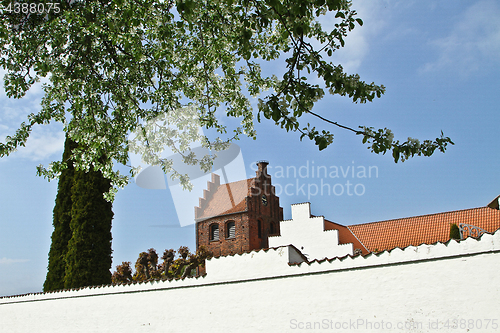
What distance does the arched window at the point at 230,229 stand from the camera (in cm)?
3250

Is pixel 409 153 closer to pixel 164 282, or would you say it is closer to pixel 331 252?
pixel 164 282

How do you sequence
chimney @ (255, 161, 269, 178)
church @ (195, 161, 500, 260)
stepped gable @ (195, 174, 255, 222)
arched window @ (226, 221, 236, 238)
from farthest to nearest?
chimney @ (255, 161, 269, 178), stepped gable @ (195, 174, 255, 222), arched window @ (226, 221, 236, 238), church @ (195, 161, 500, 260)

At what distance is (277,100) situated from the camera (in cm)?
508

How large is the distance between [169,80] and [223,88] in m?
1.53

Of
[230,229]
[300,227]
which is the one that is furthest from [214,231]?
[300,227]

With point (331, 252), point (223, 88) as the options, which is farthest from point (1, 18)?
point (331, 252)

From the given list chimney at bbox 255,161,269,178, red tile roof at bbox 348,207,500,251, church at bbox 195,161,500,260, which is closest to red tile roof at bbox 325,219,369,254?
church at bbox 195,161,500,260

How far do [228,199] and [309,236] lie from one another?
14.3 m

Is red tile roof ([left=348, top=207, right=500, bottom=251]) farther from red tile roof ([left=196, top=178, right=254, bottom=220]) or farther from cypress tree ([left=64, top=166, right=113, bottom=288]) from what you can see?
cypress tree ([left=64, top=166, right=113, bottom=288])

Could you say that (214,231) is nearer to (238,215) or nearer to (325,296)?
(238,215)

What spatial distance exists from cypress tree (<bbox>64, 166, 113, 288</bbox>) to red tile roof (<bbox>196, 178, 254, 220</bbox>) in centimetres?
1767

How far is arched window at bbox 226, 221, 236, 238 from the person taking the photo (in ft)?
107

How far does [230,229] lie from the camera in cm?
3291

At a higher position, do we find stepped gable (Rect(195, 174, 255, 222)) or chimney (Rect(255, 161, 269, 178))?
chimney (Rect(255, 161, 269, 178))
